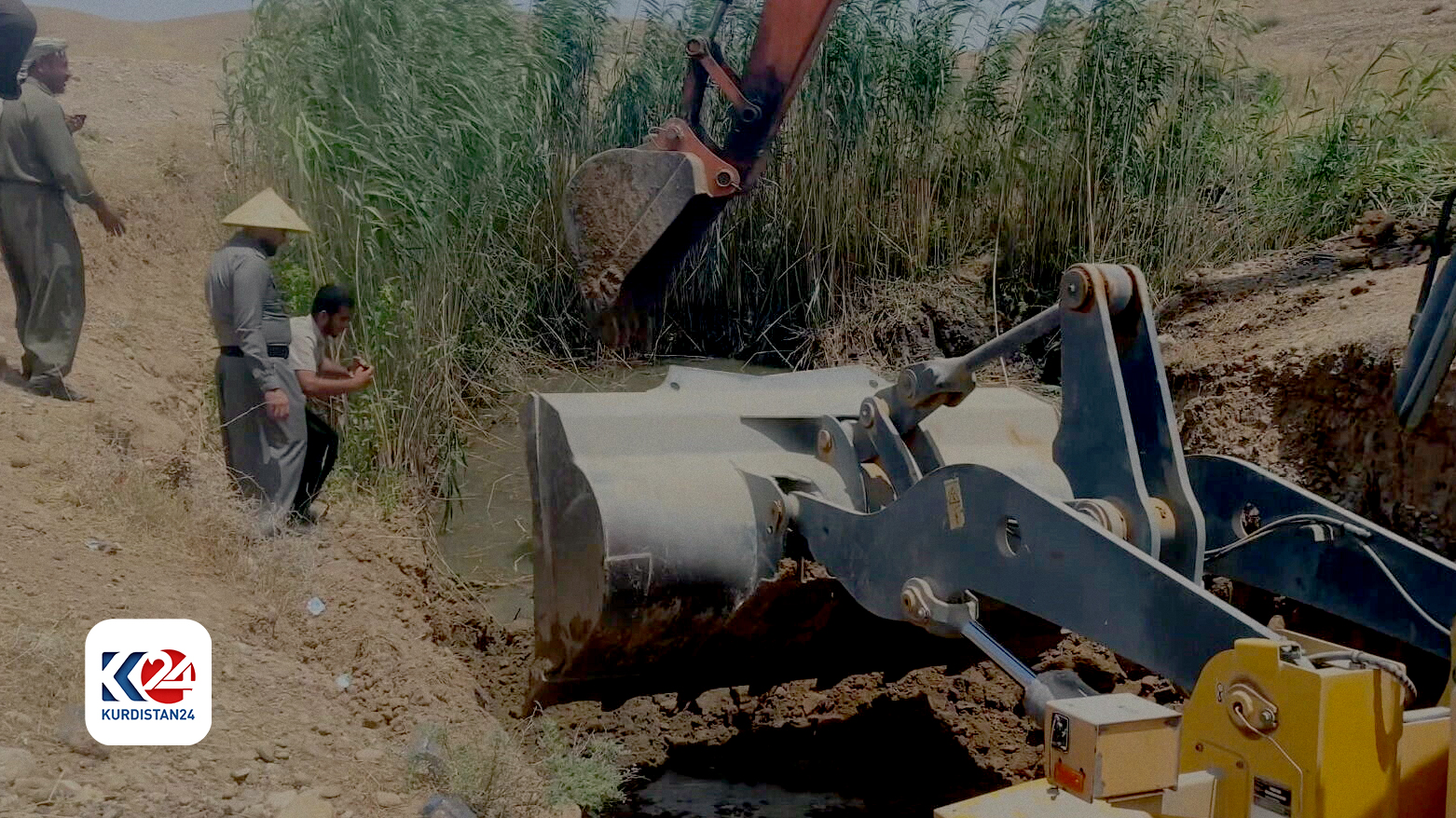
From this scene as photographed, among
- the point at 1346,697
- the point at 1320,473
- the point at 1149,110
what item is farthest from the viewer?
the point at 1149,110

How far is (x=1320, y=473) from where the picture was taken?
484cm

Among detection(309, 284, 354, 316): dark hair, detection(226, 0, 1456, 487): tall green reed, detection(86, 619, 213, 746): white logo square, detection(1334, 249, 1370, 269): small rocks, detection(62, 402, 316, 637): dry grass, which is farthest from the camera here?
detection(226, 0, 1456, 487): tall green reed

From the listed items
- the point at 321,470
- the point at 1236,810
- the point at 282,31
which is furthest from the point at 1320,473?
the point at 282,31

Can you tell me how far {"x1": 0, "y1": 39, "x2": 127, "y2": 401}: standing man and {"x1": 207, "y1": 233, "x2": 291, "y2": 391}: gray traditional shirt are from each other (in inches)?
58.0

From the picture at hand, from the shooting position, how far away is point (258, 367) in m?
5.45

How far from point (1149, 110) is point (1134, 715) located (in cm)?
707

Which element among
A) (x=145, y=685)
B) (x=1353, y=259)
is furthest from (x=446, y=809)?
(x=1353, y=259)

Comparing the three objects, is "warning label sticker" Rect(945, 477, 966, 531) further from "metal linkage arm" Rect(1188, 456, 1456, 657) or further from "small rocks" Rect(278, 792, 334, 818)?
"small rocks" Rect(278, 792, 334, 818)

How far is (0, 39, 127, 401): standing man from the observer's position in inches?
249

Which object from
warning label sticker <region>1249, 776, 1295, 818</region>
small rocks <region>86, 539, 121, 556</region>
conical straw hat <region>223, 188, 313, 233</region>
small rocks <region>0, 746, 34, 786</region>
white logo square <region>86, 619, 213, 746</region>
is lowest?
small rocks <region>86, 539, 121, 556</region>

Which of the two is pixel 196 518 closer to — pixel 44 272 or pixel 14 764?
pixel 44 272

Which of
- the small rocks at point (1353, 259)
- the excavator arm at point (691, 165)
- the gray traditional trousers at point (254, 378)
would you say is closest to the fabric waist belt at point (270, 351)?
the gray traditional trousers at point (254, 378)

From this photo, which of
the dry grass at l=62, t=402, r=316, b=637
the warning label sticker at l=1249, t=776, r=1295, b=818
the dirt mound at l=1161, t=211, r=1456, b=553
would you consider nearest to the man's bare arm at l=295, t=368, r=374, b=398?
the dry grass at l=62, t=402, r=316, b=637

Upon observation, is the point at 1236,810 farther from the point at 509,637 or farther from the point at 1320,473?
the point at 509,637
